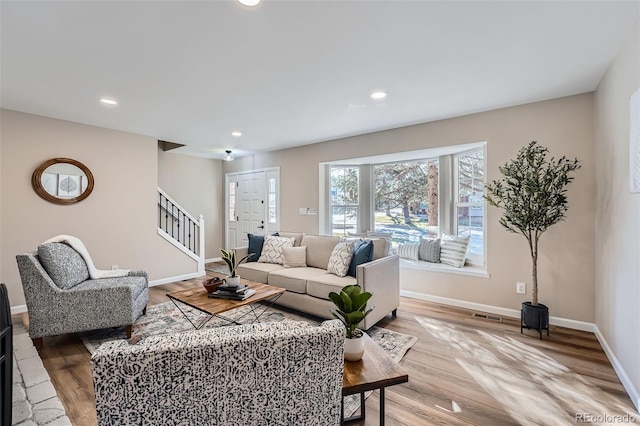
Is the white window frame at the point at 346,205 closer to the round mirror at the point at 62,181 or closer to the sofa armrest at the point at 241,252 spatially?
the sofa armrest at the point at 241,252

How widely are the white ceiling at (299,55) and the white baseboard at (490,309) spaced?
7.75ft

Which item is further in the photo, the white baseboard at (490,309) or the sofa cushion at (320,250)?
the sofa cushion at (320,250)

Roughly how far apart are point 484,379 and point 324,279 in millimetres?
1685

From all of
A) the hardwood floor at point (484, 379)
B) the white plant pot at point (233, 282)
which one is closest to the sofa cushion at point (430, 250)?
the hardwood floor at point (484, 379)

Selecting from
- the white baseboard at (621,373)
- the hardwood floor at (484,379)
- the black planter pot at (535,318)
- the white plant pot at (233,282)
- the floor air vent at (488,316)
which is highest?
the white plant pot at (233,282)

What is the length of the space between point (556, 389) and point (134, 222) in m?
5.28

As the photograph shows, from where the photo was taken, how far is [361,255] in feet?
10.9

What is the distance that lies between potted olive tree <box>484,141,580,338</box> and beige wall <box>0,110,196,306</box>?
4.99 metres

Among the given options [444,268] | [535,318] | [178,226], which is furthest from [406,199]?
[178,226]

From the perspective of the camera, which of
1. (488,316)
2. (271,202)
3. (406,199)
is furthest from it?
(271,202)

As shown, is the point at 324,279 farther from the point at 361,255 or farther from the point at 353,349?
the point at 353,349

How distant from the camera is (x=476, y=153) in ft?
13.0

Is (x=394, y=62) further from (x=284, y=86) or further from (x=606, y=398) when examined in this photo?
Result: (x=606, y=398)

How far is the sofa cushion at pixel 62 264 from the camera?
2695mm
